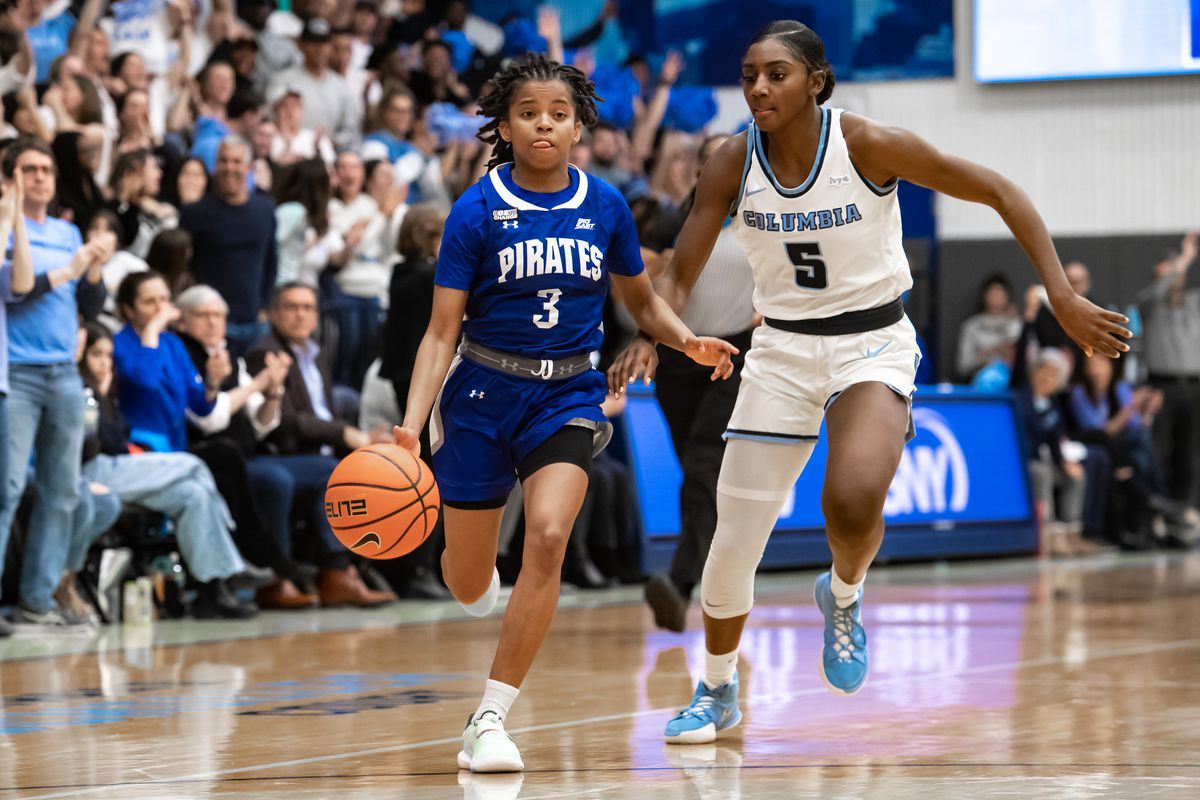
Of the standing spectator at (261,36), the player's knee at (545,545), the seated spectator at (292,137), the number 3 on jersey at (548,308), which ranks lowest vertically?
the player's knee at (545,545)

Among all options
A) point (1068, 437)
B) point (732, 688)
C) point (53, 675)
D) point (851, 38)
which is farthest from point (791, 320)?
point (851, 38)

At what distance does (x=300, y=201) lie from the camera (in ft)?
45.2

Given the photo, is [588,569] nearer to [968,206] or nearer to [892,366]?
[892,366]

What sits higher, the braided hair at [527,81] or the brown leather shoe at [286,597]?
the braided hair at [527,81]

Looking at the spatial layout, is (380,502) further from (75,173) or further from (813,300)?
(75,173)

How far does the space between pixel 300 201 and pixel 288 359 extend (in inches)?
95.7

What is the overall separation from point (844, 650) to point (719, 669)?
0.41 m

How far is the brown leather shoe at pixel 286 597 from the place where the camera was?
38.1 ft

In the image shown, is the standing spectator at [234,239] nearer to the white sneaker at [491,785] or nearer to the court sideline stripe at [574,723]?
the court sideline stripe at [574,723]

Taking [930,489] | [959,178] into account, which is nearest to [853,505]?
[959,178]

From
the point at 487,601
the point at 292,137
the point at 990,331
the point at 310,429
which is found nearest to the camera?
the point at 487,601

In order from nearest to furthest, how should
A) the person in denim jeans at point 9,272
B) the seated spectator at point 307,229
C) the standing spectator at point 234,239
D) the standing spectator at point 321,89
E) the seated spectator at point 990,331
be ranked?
1. the person in denim jeans at point 9,272
2. the standing spectator at point 234,239
3. the seated spectator at point 307,229
4. the standing spectator at point 321,89
5. the seated spectator at point 990,331

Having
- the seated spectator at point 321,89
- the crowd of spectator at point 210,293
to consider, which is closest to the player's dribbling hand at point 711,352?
the crowd of spectator at point 210,293

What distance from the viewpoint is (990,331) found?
65.5ft
